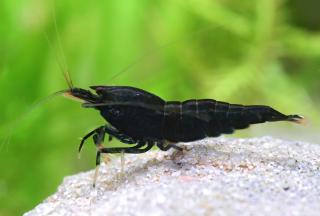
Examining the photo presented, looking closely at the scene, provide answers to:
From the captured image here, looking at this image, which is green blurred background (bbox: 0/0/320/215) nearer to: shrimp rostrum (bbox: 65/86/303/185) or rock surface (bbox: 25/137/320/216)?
rock surface (bbox: 25/137/320/216)

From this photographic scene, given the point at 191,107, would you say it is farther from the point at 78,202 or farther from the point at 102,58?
the point at 102,58

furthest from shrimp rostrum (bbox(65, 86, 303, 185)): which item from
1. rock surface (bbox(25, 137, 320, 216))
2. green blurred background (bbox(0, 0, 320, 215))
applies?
green blurred background (bbox(0, 0, 320, 215))

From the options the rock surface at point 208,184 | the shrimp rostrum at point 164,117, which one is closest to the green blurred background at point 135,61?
the rock surface at point 208,184

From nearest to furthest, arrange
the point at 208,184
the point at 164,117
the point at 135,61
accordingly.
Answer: the point at 208,184, the point at 164,117, the point at 135,61

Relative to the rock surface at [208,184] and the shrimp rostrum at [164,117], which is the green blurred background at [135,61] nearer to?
the rock surface at [208,184]

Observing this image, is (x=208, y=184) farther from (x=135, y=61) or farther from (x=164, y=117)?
(x=135, y=61)

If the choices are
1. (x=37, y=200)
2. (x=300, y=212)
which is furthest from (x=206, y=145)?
(x=37, y=200)

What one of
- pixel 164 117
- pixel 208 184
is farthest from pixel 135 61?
pixel 208 184

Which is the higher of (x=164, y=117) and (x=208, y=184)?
(x=164, y=117)
